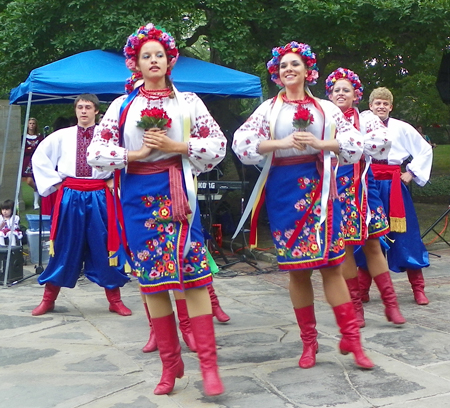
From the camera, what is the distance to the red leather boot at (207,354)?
344 cm

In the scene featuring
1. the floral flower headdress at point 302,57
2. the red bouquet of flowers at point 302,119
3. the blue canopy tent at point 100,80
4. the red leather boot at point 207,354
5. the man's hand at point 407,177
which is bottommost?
the red leather boot at point 207,354

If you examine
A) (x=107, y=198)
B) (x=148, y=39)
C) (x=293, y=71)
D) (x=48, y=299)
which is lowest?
(x=48, y=299)

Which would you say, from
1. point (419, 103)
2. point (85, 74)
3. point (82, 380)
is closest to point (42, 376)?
point (82, 380)

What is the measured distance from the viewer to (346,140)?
3.85 metres

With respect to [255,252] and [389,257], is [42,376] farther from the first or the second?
[255,252]

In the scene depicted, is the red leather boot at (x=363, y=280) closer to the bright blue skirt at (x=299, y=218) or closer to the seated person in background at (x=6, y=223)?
the bright blue skirt at (x=299, y=218)

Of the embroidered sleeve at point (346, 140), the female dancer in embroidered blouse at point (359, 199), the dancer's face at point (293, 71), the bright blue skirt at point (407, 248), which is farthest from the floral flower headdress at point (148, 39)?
the bright blue skirt at point (407, 248)

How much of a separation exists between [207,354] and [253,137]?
114cm

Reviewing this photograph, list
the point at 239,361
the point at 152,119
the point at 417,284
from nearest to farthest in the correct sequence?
the point at 152,119 < the point at 239,361 < the point at 417,284

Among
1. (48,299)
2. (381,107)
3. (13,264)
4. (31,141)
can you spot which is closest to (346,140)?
(381,107)

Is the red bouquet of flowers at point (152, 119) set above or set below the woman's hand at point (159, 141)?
above

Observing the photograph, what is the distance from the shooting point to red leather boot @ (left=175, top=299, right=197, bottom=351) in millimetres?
4422

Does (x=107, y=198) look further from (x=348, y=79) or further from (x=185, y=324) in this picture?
(x=348, y=79)

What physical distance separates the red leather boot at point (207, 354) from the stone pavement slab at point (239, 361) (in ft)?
0.27
